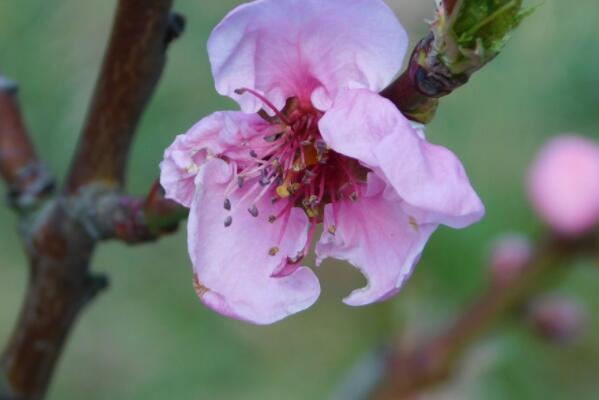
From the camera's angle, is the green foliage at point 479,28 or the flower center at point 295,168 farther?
the flower center at point 295,168

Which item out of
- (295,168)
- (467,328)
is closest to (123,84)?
(295,168)

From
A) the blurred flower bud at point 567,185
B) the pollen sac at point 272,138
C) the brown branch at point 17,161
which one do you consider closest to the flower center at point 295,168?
the pollen sac at point 272,138

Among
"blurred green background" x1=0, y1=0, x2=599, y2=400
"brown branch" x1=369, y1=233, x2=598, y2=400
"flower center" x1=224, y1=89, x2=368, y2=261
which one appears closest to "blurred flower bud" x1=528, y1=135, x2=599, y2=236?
"brown branch" x1=369, y1=233, x2=598, y2=400

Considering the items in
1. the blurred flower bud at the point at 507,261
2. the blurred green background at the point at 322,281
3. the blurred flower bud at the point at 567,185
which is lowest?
the blurred green background at the point at 322,281

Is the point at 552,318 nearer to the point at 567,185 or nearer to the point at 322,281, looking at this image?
the point at 567,185

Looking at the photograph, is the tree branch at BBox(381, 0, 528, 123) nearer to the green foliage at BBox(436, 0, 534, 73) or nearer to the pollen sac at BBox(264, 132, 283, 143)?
the green foliage at BBox(436, 0, 534, 73)

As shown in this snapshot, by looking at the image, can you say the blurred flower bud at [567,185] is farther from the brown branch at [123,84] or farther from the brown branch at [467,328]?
the brown branch at [123,84]
